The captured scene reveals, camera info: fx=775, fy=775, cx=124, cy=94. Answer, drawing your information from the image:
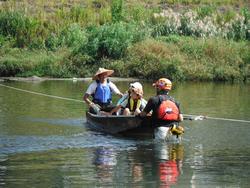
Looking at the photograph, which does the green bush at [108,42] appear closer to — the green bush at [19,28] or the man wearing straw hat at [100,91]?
the green bush at [19,28]

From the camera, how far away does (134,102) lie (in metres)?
19.7

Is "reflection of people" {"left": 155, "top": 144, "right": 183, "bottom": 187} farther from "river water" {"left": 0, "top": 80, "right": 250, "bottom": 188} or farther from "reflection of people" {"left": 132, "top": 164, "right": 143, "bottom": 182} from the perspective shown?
"reflection of people" {"left": 132, "top": 164, "right": 143, "bottom": 182}

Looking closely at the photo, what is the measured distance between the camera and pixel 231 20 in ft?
146

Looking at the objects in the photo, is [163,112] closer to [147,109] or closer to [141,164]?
[147,109]

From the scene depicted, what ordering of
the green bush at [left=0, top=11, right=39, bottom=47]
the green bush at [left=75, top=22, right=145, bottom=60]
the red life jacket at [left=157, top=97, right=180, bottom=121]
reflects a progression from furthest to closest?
1. the green bush at [left=0, top=11, right=39, bottom=47]
2. the green bush at [left=75, top=22, right=145, bottom=60]
3. the red life jacket at [left=157, top=97, right=180, bottom=121]

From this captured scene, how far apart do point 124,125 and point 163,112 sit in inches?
67.0

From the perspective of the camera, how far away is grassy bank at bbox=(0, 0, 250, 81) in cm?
3841

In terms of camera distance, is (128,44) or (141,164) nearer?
(141,164)

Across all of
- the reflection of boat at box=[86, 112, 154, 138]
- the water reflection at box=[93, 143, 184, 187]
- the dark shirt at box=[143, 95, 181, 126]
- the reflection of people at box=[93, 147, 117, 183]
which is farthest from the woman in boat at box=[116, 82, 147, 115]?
the reflection of people at box=[93, 147, 117, 183]

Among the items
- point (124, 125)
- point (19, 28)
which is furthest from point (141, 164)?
point (19, 28)

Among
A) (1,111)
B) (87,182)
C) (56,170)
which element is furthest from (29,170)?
(1,111)

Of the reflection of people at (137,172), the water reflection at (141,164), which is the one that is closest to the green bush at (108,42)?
the water reflection at (141,164)

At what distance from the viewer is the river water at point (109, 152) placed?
1395 centimetres

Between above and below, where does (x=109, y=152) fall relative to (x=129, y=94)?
below
